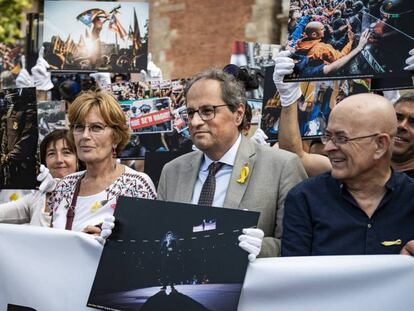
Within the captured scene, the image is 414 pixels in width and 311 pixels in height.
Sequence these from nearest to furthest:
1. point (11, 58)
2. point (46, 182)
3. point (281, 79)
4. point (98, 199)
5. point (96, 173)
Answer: point (281, 79) < point (98, 199) < point (96, 173) < point (46, 182) < point (11, 58)

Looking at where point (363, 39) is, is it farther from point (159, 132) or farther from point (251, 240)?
point (159, 132)

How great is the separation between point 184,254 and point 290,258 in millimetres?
479

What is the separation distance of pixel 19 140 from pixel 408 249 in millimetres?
3211

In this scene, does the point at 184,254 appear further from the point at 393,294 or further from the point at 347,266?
the point at 393,294

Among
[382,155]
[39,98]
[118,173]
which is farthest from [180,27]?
[382,155]

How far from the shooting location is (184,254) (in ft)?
11.0

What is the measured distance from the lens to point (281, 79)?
402cm

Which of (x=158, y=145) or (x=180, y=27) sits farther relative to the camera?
(x=180, y=27)

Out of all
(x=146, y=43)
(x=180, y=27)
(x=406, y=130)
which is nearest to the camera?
(x=406, y=130)

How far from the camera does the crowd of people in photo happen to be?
3287 mm

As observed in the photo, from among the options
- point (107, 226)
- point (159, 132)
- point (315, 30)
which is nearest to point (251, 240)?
point (107, 226)

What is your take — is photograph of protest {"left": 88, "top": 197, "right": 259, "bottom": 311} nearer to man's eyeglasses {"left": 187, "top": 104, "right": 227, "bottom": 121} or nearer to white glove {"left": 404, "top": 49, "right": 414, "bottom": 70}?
man's eyeglasses {"left": 187, "top": 104, "right": 227, "bottom": 121}

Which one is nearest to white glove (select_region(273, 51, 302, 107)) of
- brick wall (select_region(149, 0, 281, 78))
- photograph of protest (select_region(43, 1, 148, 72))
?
photograph of protest (select_region(43, 1, 148, 72))

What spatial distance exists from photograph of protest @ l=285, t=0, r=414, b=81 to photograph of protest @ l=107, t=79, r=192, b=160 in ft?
6.15
